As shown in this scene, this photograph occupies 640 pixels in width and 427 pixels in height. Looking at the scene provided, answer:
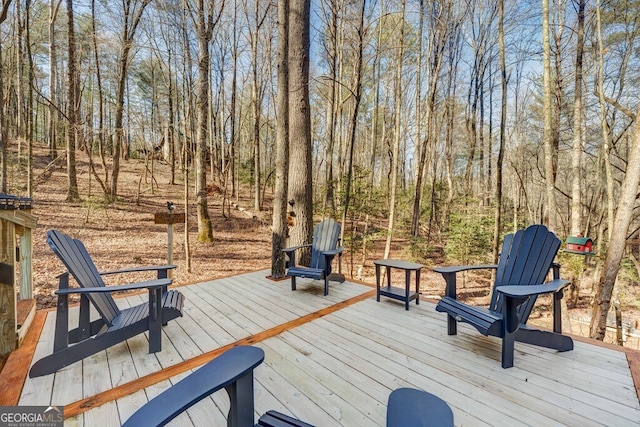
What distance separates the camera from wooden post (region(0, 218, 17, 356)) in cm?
187

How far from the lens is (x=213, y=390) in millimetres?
863

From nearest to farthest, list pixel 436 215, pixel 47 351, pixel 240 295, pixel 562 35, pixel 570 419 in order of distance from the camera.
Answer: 1. pixel 570 419
2. pixel 47 351
3. pixel 240 295
4. pixel 562 35
5. pixel 436 215

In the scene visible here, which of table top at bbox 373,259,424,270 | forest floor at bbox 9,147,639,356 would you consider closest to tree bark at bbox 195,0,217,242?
forest floor at bbox 9,147,639,356

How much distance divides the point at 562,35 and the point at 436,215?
237 inches

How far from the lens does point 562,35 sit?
5695 mm

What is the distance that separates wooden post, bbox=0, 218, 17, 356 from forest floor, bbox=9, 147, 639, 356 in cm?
208

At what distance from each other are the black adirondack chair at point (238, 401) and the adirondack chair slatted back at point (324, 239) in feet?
8.50

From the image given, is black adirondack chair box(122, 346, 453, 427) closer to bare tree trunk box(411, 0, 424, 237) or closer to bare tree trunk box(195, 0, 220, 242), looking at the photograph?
bare tree trunk box(195, 0, 220, 242)

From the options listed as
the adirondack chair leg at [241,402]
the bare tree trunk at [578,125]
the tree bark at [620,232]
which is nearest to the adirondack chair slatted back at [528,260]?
the adirondack chair leg at [241,402]

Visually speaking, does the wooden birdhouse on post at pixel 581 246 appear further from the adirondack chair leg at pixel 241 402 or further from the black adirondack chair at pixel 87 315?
the black adirondack chair at pixel 87 315

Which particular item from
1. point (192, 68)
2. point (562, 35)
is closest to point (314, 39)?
point (192, 68)

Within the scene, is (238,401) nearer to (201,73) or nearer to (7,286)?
(7,286)

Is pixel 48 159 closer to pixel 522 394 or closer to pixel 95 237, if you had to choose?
pixel 95 237

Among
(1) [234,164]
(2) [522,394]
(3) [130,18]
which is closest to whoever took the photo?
(2) [522,394]
